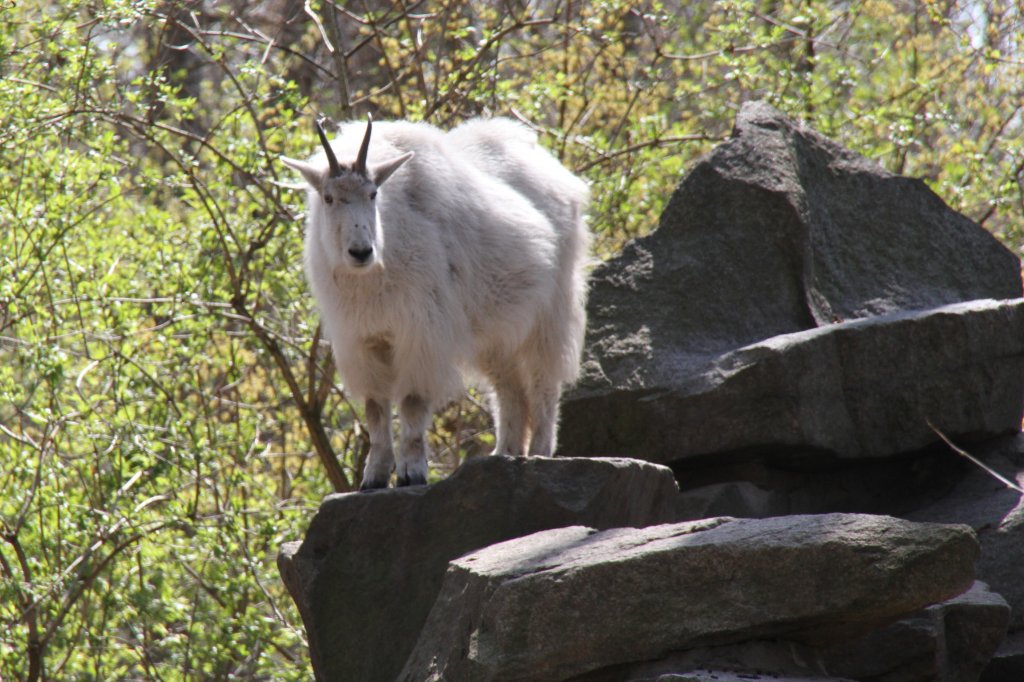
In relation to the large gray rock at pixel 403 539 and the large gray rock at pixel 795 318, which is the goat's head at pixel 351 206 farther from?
the large gray rock at pixel 795 318

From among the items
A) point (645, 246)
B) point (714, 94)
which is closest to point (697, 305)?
point (645, 246)

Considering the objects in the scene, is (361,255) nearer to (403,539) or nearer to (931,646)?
(403,539)

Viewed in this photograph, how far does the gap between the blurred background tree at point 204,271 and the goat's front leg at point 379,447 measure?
2028mm

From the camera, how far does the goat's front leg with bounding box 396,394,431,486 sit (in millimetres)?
5660

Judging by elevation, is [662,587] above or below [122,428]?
below

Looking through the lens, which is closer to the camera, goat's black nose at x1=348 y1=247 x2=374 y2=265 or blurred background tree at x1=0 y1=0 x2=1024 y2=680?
goat's black nose at x1=348 y1=247 x2=374 y2=265

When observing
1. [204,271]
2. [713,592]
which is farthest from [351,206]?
[204,271]

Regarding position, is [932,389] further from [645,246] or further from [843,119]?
[843,119]

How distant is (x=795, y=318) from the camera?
6.80 meters

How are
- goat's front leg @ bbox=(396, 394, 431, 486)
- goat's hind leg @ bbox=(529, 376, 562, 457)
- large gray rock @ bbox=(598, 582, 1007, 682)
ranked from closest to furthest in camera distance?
large gray rock @ bbox=(598, 582, 1007, 682) → goat's front leg @ bbox=(396, 394, 431, 486) → goat's hind leg @ bbox=(529, 376, 562, 457)

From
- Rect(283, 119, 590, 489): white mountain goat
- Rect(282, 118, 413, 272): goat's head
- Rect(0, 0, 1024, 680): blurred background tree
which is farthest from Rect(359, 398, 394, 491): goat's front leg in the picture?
Rect(0, 0, 1024, 680): blurred background tree

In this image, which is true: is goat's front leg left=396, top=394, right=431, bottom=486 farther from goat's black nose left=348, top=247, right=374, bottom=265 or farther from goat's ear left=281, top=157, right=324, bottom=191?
goat's ear left=281, top=157, right=324, bottom=191

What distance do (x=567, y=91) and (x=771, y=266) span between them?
9.77 ft

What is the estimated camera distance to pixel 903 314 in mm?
6395
